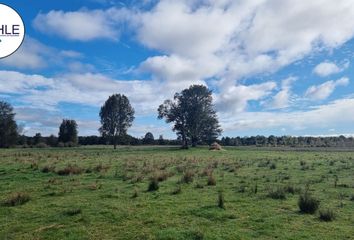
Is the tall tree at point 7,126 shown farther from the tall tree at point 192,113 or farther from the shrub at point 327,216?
the shrub at point 327,216

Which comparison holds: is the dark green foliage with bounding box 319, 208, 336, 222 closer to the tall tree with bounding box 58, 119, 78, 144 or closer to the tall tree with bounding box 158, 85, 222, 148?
the tall tree with bounding box 158, 85, 222, 148

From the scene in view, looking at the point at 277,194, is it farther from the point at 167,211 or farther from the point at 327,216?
the point at 167,211

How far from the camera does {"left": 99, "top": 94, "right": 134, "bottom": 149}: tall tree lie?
8870 centimetres

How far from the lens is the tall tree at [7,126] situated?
9181cm

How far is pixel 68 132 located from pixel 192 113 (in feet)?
145

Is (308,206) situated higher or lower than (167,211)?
higher

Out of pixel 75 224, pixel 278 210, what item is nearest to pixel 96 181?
pixel 75 224

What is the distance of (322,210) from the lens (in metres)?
11.3

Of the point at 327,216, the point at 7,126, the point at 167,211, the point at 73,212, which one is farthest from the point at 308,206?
the point at 7,126

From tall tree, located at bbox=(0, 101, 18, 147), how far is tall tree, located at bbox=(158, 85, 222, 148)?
40.9 meters

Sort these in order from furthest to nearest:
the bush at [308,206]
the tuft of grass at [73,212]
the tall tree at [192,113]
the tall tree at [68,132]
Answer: the tall tree at [68,132]
the tall tree at [192,113]
the bush at [308,206]
the tuft of grass at [73,212]

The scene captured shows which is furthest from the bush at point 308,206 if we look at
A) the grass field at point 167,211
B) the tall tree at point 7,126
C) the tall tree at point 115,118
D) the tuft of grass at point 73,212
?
the tall tree at point 7,126

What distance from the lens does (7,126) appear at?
9262cm

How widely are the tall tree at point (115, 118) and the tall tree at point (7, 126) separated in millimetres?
23878
